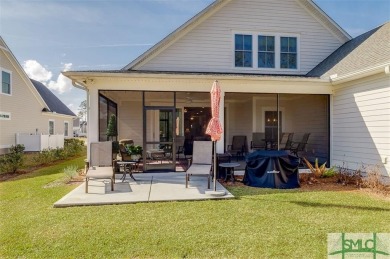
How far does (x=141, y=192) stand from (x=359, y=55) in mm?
9114

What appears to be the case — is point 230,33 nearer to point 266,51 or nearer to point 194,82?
point 266,51

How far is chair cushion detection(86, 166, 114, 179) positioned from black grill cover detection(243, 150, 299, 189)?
389 centimetres

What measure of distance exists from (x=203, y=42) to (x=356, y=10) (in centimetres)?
794

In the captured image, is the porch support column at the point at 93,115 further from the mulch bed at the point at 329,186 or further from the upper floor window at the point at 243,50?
the upper floor window at the point at 243,50

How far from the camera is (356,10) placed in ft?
42.2

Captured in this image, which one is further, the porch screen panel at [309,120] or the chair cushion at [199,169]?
the porch screen panel at [309,120]

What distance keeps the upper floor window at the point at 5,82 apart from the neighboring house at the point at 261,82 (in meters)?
7.71

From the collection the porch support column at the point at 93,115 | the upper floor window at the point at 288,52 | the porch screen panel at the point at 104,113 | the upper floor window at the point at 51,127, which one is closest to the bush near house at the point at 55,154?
the porch screen panel at the point at 104,113

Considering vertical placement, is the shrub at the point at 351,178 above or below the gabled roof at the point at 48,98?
below

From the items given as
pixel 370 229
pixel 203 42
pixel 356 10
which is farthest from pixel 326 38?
pixel 370 229

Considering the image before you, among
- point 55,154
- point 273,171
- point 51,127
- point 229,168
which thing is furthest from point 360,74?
point 51,127

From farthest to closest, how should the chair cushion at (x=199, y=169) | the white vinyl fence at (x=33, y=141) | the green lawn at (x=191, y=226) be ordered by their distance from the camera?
the white vinyl fence at (x=33, y=141) < the chair cushion at (x=199, y=169) < the green lawn at (x=191, y=226)

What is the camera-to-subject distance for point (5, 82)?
1565 centimetres

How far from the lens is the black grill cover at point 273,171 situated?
7427mm
